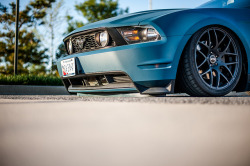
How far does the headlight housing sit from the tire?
385mm

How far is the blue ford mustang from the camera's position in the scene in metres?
2.21

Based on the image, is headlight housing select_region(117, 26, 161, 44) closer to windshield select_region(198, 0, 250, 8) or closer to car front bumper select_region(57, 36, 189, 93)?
car front bumper select_region(57, 36, 189, 93)

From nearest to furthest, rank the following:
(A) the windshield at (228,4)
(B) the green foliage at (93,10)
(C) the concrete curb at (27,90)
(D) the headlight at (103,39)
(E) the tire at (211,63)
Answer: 1. (E) the tire at (211,63)
2. (D) the headlight at (103,39)
3. (A) the windshield at (228,4)
4. (C) the concrete curb at (27,90)
5. (B) the green foliage at (93,10)

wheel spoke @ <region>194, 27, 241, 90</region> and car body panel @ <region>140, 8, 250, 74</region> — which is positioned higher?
car body panel @ <region>140, 8, 250, 74</region>

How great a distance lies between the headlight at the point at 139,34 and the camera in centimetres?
223

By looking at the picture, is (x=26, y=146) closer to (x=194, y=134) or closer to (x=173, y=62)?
(x=194, y=134)

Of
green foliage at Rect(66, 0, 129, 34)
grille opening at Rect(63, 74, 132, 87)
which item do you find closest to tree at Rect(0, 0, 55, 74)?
green foliage at Rect(66, 0, 129, 34)

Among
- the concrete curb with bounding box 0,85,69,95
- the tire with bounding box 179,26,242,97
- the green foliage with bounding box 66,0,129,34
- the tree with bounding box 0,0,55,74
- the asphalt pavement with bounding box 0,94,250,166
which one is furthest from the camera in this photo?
the green foliage with bounding box 66,0,129,34

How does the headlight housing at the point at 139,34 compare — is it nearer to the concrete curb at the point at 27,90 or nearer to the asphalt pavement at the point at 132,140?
the asphalt pavement at the point at 132,140

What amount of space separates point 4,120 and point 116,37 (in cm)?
148

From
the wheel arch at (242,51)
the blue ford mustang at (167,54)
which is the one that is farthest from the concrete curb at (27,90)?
the wheel arch at (242,51)

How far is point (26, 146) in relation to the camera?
756 mm

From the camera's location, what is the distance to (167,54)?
2.19 meters

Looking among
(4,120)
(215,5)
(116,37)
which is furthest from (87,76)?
(215,5)
